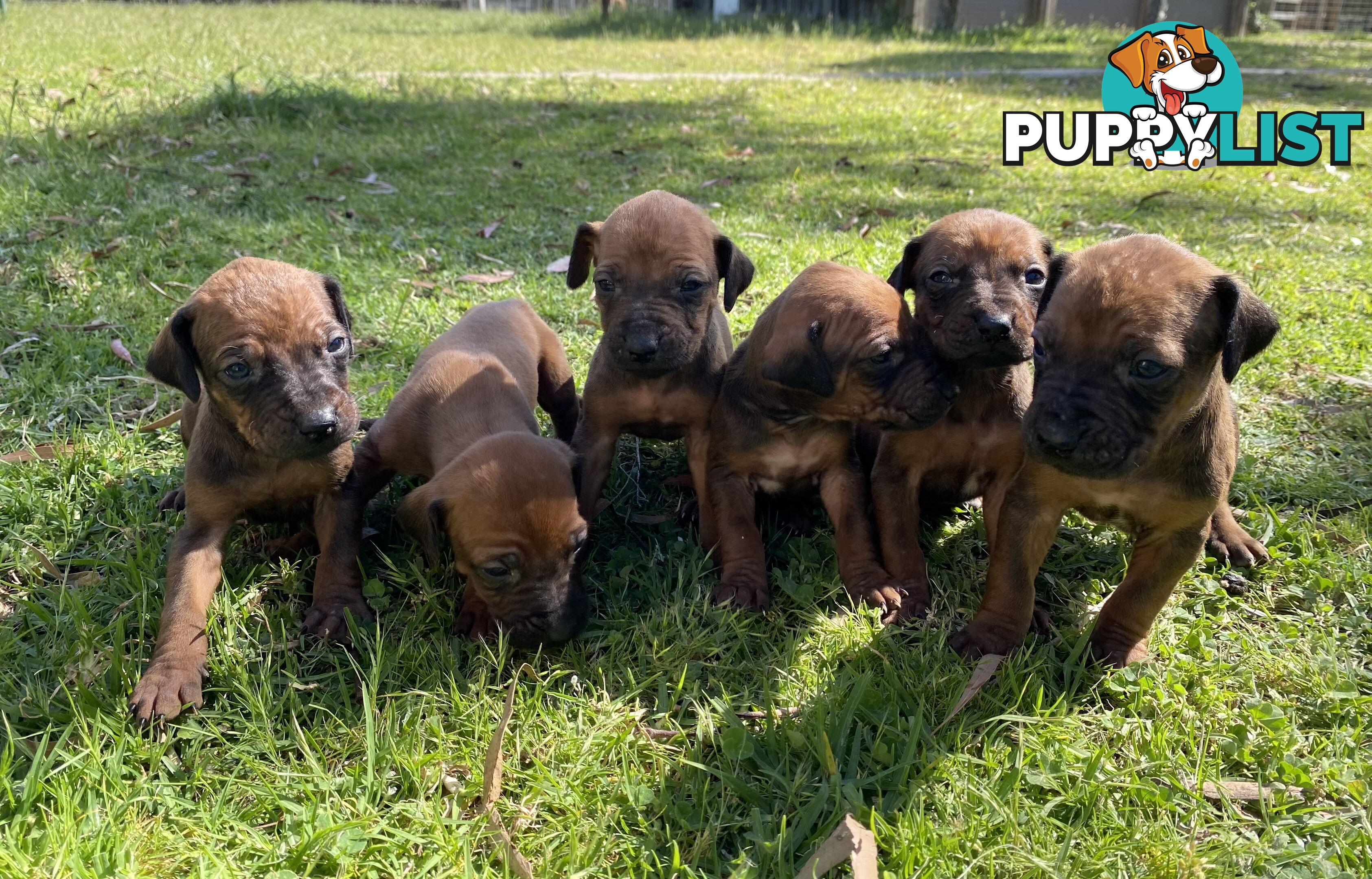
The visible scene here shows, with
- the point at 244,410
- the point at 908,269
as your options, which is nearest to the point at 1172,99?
the point at 908,269

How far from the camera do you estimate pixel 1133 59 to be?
1445 centimetres

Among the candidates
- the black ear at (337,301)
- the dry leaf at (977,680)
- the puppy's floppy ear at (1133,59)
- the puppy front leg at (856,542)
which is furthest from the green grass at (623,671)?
the puppy's floppy ear at (1133,59)

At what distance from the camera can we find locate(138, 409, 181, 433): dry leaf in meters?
4.94

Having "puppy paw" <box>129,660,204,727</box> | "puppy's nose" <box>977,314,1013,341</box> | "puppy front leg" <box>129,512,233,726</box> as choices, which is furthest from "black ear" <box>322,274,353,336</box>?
"puppy's nose" <box>977,314,1013,341</box>

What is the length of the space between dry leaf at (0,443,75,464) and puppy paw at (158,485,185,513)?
27.5 inches

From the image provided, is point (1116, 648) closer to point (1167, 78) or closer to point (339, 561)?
point (339, 561)

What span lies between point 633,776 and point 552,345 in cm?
296

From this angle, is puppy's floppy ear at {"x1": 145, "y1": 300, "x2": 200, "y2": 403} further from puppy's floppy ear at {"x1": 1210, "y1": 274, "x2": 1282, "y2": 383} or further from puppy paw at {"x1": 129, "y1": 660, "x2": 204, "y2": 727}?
puppy's floppy ear at {"x1": 1210, "y1": 274, "x2": 1282, "y2": 383}

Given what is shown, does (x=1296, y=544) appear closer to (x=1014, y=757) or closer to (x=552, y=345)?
(x=1014, y=757)

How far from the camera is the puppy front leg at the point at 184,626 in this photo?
10.2 feet

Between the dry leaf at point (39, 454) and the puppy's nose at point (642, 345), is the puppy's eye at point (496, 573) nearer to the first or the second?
the puppy's nose at point (642, 345)

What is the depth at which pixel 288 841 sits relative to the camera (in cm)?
268

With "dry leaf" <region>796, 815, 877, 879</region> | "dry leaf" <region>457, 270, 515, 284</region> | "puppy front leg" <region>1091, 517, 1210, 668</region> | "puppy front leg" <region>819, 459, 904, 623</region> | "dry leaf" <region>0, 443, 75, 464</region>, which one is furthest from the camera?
"dry leaf" <region>457, 270, 515, 284</region>

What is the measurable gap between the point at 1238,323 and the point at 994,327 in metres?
0.83
